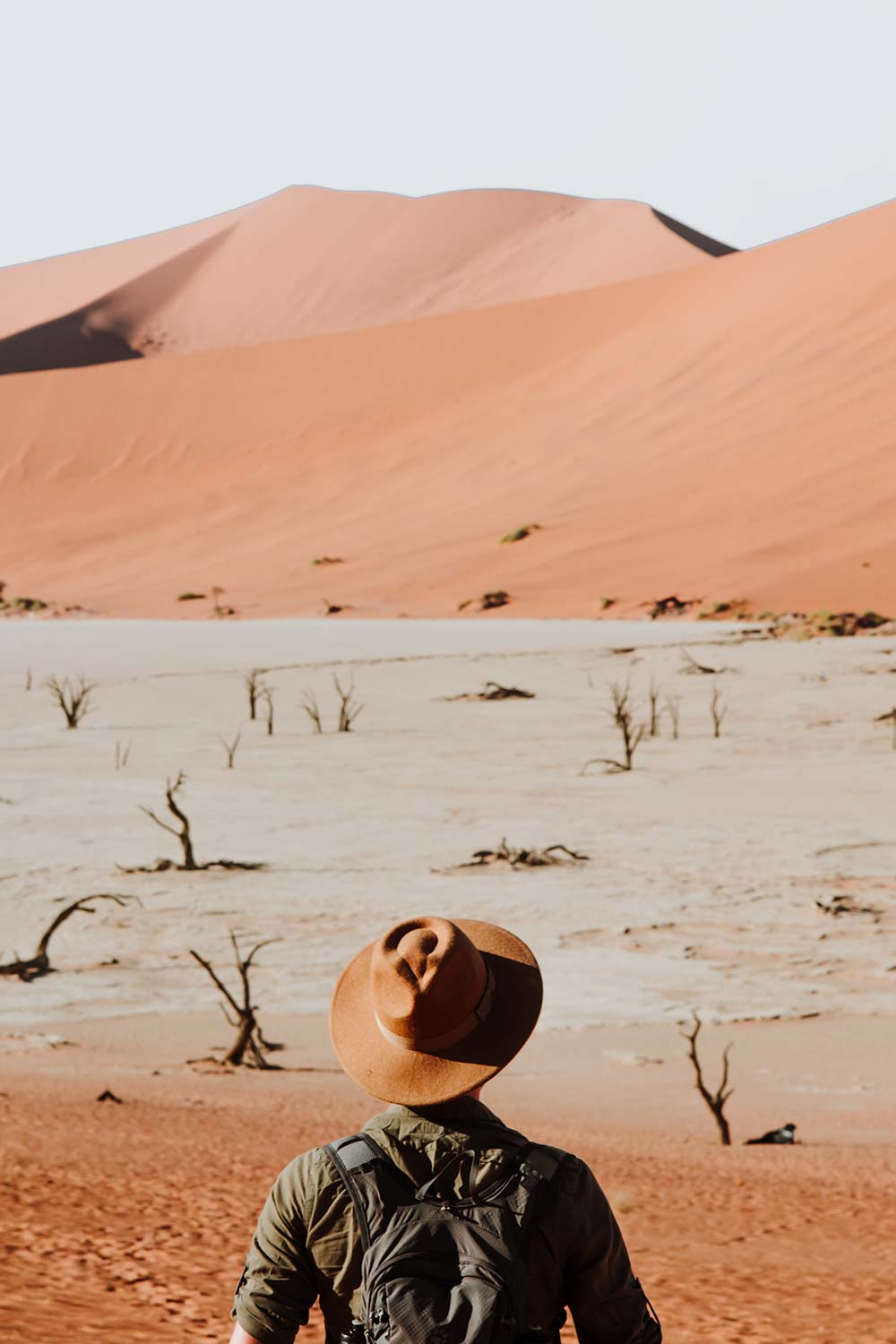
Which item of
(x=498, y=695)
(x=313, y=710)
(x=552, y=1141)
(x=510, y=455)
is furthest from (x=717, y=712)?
(x=510, y=455)

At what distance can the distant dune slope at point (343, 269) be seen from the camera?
8006cm

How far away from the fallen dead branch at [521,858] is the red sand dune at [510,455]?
17488 mm

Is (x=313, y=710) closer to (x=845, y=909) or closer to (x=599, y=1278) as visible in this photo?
(x=845, y=909)

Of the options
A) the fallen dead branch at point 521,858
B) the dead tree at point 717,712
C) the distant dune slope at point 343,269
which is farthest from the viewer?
the distant dune slope at point 343,269

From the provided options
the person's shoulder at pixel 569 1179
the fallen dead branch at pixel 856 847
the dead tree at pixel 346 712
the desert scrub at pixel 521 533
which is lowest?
the fallen dead branch at pixel 856 847

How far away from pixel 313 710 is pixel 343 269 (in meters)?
75.7

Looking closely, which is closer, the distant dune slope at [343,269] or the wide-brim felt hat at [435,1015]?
the wide-brim felt hat at [435,1015]

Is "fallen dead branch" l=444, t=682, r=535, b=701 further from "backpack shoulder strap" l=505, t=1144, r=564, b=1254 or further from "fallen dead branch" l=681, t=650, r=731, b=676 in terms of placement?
"backpack shoulder strap" l=505, t=1144, r=564, b=1254

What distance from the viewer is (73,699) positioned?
47.8 ft

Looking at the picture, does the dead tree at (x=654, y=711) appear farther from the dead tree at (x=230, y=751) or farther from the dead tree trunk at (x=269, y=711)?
the dead tree at (x=230, y=751)

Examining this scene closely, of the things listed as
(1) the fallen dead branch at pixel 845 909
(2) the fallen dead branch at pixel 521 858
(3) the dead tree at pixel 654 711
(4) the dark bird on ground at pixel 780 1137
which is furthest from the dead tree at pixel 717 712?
(4) the dark bird on ground at pixel 780 1137

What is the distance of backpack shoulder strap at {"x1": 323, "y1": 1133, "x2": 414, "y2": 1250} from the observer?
1598 mm

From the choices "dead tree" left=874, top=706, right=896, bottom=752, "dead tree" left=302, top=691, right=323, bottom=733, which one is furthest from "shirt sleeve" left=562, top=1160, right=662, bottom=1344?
"dead tree" left=874, top=706, right=896, bottom=752

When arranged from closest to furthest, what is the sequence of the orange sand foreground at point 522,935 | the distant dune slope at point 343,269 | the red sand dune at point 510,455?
the orange sand foreground at point 522,935 → the red sand dune at point 510,455 → the distant dune slope at point 343,269
